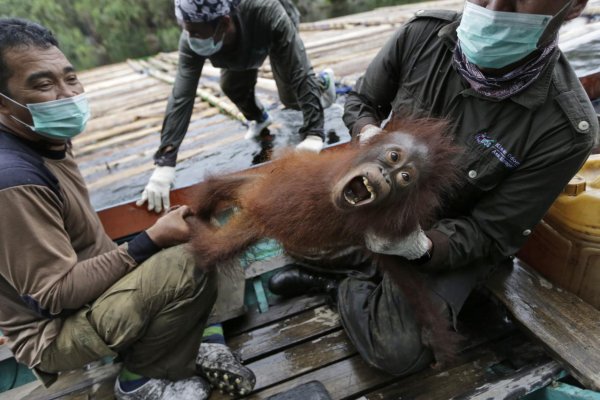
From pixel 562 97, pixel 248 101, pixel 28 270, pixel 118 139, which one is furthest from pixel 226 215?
pixel 118 139

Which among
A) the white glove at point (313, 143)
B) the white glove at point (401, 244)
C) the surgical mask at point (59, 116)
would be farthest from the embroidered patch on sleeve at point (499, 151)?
the surgical mask at point (59, 116)

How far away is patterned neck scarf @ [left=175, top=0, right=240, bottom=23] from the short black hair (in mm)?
1080

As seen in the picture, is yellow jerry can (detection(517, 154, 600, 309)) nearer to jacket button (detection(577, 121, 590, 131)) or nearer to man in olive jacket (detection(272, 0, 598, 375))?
man in olive jacket (detection(272, 0, 598, 375))

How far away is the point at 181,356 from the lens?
6.39ft

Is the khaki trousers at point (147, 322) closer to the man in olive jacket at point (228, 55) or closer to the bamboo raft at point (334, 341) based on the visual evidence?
the bamboo raft at point (334, 341)

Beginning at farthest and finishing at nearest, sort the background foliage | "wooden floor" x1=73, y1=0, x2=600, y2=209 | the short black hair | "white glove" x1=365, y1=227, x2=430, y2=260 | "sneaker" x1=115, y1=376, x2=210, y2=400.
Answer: the background foliage
"wooden floor" x1=73, y1=0, x2=600, y2=209
"sneaker" x1=115, y1=376, x2=210, y2=400
the short black hair
"white glove" x1=365, y1=227, x2=430, y2=260

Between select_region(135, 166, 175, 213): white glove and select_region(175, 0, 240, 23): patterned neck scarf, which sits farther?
select_region(135, 166, 175, 213): white glove

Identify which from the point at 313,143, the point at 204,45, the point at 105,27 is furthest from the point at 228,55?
the point at 105,27

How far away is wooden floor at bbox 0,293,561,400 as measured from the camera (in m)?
1.92

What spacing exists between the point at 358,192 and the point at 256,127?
2.65 metres

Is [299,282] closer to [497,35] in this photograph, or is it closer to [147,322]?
[147,322]

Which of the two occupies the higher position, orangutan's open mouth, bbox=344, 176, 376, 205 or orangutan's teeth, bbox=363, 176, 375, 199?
orangutan's teeth, bbox=363, 176, 375, 199

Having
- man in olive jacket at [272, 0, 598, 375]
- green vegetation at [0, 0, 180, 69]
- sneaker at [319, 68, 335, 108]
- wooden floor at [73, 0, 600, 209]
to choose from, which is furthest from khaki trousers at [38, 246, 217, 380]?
green vegetation at [0, 0, 180, 69]

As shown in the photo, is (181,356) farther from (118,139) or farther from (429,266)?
(118,139)
